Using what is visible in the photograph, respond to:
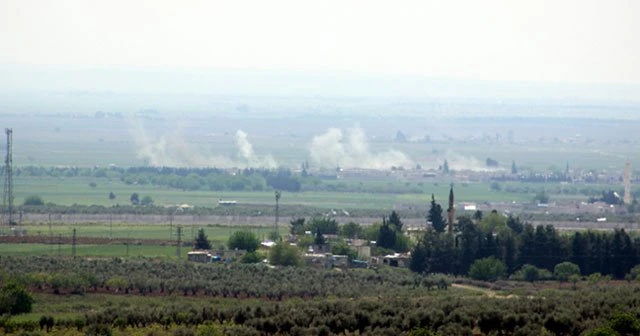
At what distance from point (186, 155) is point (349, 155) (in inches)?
566

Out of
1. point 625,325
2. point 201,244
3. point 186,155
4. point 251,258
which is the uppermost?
point 186,155

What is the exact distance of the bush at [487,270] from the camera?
4991 cm

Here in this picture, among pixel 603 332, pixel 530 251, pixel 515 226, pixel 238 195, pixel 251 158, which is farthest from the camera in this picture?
pixel 251 158

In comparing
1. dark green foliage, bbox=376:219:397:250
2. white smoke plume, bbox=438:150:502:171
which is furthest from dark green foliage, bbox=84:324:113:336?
white smoke plume, bbox=438:150:502:171

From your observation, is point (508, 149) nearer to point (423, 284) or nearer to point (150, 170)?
point (150, 170)

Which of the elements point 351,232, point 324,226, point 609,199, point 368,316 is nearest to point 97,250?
point 324,226

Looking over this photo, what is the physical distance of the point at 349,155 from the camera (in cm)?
13800

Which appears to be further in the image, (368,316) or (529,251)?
(529,251)

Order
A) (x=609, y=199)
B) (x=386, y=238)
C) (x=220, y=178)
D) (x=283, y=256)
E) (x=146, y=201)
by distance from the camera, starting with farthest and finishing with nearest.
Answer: (x=220, y=178)
(x=609, y=199)
(x=146, y=201)
(x=386, y=238)
(x=283, y=256)

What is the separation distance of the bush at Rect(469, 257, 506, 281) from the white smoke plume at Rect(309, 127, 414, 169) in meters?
74.3

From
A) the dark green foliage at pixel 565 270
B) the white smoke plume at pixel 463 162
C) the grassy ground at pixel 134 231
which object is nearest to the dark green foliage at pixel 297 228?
the grassy ground at pixel 134 231

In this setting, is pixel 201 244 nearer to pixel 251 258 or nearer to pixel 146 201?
pixel 251 258

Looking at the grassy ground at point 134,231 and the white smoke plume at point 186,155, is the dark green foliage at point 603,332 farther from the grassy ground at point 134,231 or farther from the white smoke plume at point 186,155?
the white smoke plume at point 186,155

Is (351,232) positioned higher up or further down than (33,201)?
further down
